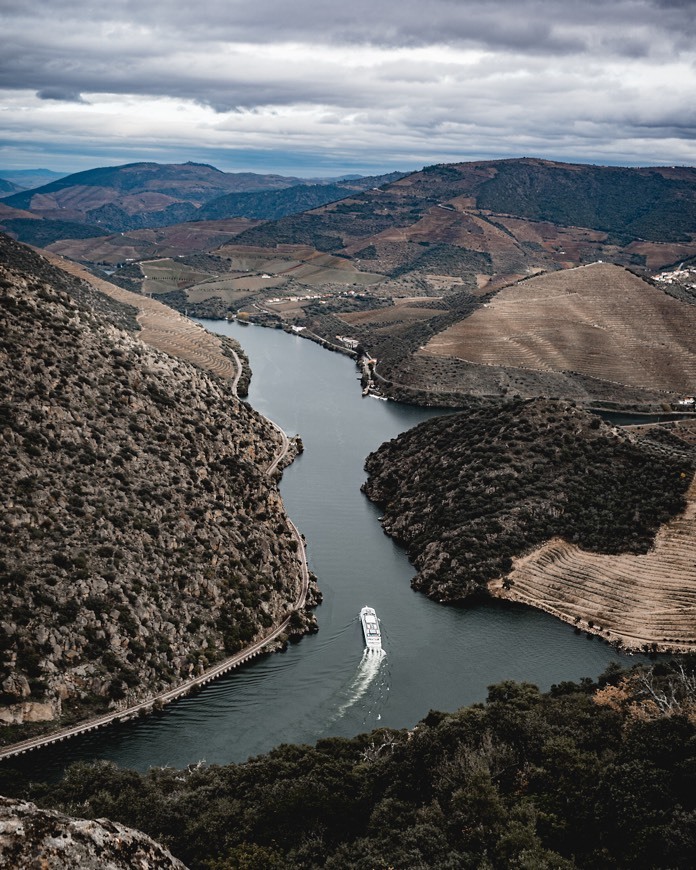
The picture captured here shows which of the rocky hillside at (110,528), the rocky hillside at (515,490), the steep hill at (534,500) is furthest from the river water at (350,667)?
the rocky hillside at (515,490)

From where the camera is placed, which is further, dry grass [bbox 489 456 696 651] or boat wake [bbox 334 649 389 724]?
dry grass [bbox 489 456 696 651]

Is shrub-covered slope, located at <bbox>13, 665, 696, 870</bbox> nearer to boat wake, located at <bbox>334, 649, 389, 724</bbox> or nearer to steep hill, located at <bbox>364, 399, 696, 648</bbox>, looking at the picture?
boat wake, located at <bbox>334, 649, 389, 724</bbox>

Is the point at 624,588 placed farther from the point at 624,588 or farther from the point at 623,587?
the point at 623,587

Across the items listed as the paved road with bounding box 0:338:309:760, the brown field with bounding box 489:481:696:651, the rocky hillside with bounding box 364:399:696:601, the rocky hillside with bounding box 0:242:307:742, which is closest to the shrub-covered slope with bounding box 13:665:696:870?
the paved road with bounding box 0:338:309:760

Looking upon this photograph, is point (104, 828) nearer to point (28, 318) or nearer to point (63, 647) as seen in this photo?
point (63, 647)

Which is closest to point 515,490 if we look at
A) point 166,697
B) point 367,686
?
point 367,686

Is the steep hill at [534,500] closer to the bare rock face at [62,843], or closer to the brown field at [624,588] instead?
the brown field at [624,588]

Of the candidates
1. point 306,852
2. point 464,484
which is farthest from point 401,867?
point 464,484
